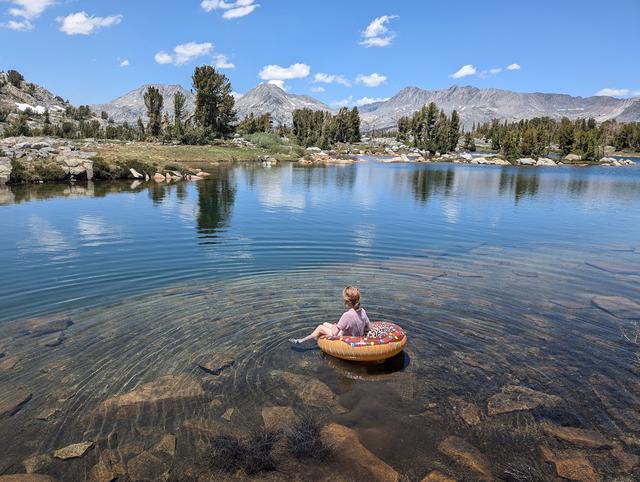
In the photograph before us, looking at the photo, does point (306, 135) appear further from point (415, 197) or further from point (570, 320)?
point (570, 320)

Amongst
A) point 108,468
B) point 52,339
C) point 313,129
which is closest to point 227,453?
point 108,468

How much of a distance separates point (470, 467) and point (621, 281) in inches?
608

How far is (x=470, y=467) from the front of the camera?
8172 millimetres

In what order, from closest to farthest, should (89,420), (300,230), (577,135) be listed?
(89,420)
(300,230)
(577,135)

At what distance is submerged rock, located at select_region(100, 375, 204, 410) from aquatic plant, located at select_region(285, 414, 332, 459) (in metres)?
2.51

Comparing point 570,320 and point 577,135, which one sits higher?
point 577,135

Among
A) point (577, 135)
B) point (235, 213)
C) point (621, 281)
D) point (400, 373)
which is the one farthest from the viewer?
point (577, 135)

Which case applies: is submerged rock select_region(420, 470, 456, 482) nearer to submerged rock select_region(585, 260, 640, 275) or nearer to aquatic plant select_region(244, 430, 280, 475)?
aquatic plant select_region(244, 430, 280, 475)

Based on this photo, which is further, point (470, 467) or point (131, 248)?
point (131, 248)

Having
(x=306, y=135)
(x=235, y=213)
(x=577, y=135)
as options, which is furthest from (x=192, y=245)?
(x=577, y=135)

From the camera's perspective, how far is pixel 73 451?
8.27 meters

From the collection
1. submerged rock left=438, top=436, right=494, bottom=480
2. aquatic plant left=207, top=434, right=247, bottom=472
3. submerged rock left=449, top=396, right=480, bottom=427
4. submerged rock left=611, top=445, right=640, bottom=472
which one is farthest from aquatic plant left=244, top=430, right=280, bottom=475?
submerged rock left=611, top=445, right=640, bottom=472

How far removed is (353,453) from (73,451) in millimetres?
5182

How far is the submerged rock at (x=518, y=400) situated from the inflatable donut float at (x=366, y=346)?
8.54ft
